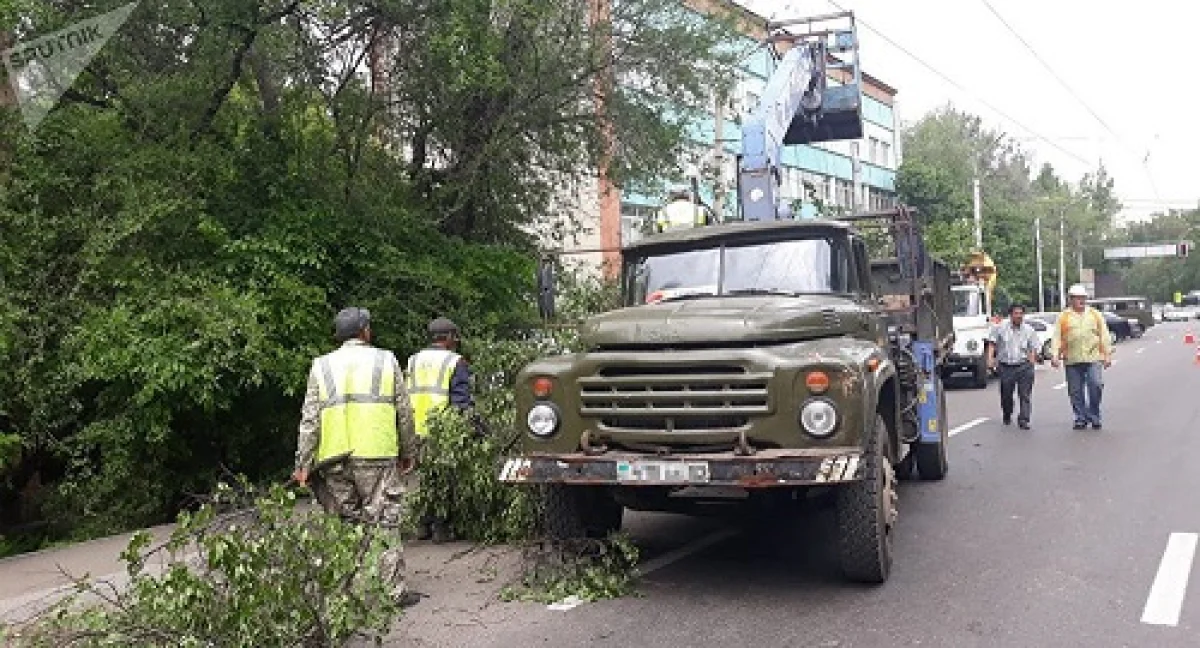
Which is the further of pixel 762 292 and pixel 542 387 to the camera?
pixel 762 292

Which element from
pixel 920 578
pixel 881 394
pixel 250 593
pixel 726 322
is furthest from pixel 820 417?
pixel 250 593

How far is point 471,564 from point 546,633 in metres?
1.81

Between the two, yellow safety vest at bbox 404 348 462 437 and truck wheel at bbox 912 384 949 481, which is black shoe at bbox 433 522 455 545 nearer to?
yellow safety vest at bbox 404 348 462 437

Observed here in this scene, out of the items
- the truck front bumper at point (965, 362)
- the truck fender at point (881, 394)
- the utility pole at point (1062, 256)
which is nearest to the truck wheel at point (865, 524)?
the truck fender at point (881, 394)

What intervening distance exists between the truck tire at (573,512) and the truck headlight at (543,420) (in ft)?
1.65

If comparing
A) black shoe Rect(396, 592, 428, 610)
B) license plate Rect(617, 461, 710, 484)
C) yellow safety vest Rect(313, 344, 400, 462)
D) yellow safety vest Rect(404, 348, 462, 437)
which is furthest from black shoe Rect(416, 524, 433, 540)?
license plate Rect(617, 461, 710, 484)

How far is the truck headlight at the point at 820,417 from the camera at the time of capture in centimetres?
557

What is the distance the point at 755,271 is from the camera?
711 cm

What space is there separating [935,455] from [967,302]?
12244 millimetres

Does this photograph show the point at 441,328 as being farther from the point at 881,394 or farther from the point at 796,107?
the point at 796,107

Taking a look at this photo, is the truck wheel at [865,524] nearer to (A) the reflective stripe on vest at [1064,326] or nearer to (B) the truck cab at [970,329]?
(A) the reflective stripe on vest at [1064,326]

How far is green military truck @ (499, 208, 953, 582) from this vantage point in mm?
5602

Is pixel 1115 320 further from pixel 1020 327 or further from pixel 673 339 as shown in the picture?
pixel 673 339

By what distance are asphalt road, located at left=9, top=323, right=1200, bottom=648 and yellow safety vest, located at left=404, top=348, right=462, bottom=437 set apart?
106 cm
